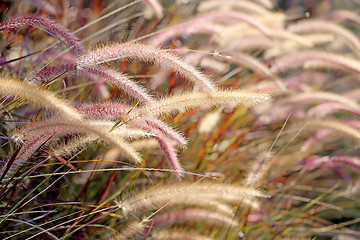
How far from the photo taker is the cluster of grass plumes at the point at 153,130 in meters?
1.35

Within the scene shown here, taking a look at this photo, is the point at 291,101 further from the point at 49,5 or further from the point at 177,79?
the point at 49,5

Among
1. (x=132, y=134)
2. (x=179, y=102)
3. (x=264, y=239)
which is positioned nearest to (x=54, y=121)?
(x=132, y=134)

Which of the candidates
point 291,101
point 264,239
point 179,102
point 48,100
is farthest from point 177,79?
point 48,100

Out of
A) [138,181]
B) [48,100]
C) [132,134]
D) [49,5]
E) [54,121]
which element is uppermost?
[49,5]

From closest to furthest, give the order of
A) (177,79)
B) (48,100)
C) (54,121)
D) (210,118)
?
(48,100)
(54,121)
(210,118)
(177,79)

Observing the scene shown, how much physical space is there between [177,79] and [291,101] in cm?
94

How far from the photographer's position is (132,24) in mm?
2994

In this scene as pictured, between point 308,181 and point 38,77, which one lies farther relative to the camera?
point 308,181

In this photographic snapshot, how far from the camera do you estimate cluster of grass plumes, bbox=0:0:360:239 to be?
1.35m

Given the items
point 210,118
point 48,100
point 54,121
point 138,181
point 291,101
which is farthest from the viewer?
point 291,101

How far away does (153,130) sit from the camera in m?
1.37

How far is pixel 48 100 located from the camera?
1.13m

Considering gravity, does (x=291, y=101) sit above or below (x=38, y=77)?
below

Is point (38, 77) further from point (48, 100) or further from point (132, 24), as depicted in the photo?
point (132, 24)
